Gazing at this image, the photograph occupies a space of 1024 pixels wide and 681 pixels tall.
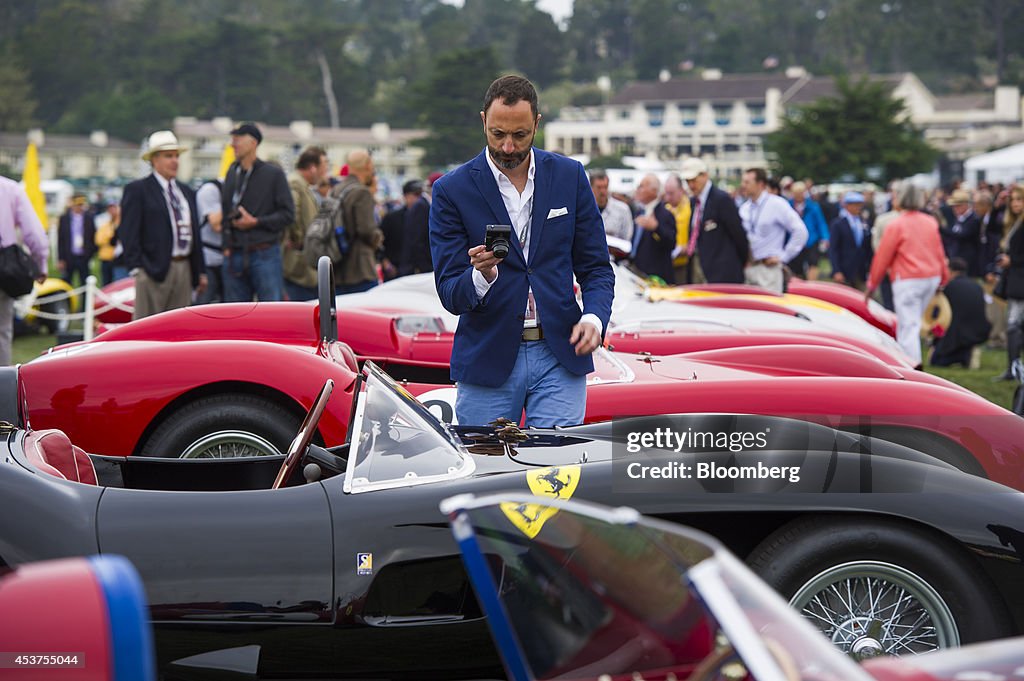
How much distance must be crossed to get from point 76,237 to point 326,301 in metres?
14.4

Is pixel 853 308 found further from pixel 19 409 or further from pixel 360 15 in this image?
pixel 360 15

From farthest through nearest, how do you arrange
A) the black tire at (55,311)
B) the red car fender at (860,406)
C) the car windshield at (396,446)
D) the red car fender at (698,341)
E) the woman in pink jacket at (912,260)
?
the black tire at (55,311)
the woman in pink jacket at (912,260)
the red car fender at (698,341)
the red car fender at (860,406)
the car windshield at (396,446)

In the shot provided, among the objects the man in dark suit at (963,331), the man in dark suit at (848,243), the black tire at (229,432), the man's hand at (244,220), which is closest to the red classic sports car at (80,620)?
the black tire at (229,432)

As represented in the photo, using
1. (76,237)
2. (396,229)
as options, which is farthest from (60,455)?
(76,237)

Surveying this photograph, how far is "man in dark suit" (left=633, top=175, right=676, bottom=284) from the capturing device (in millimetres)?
12440

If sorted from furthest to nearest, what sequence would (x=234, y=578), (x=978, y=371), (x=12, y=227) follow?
(x=978, y=371)
(x=12, y=227)
(x=234, y=578)

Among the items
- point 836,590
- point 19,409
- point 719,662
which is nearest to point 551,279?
point 836,590

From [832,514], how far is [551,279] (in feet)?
4.61

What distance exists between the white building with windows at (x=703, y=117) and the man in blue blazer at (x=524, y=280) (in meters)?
114

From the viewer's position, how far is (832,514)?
364 centimetres

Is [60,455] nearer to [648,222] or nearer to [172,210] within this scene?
[172,210]

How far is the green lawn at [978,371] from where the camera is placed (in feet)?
34.4

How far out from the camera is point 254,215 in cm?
973

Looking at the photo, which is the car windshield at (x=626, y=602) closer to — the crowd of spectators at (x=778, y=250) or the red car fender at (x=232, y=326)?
the red car fender at (x=232, y=326)
